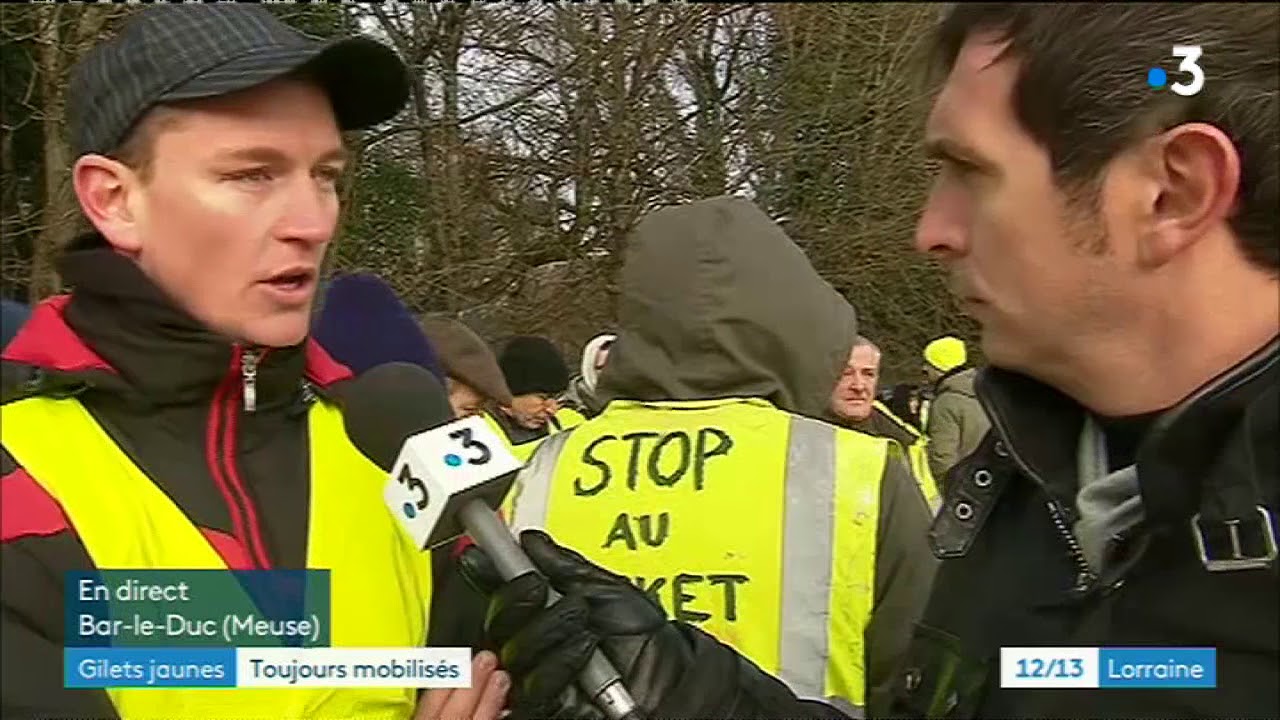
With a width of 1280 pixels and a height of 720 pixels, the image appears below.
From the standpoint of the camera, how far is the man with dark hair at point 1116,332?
0.60 m

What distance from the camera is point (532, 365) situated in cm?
130

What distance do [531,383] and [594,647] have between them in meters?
0.78

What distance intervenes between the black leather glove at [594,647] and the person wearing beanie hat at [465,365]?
0.14m

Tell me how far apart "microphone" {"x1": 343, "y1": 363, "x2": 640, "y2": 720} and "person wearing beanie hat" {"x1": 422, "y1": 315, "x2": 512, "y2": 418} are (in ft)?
0.37

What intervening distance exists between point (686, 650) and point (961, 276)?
23 centimetres

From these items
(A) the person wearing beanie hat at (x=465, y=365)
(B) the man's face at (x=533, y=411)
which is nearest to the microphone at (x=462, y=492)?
(A) the person wearing beanie hat at (x=465, y=365)

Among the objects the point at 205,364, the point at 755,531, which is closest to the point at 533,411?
the point at 755,531

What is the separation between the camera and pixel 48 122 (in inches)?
32.3

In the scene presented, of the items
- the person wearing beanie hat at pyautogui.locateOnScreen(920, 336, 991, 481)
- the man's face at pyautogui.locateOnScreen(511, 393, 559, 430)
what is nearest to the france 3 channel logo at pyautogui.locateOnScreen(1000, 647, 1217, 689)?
the person wearing beanie hat at pyautogui.locateOnScreen(920, 336, 991, 481)

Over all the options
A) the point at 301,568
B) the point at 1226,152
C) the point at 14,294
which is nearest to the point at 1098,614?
the point at 1226,152

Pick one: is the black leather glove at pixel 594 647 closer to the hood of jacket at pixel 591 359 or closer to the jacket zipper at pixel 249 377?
the jacket zipper at pixel 249 377

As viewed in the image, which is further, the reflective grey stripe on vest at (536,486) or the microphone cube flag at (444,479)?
the reflective grey stripe on vest at (536,486)

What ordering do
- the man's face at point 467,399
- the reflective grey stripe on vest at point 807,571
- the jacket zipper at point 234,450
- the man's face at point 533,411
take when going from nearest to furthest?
1. the jacket zipper at point 234,450
2. the reflective grey stripe on vest at point 807,571
3. the man's face at point 467,399
4. the man's face at point 533,411

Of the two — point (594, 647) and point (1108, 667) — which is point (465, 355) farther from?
point (1108, 667)
